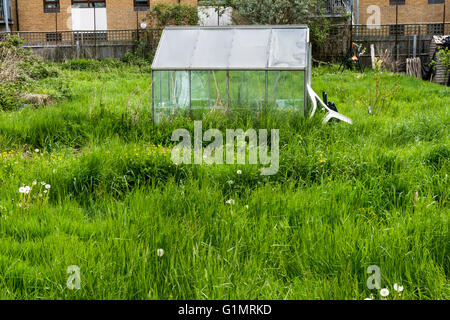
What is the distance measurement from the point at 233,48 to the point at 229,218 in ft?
18.7

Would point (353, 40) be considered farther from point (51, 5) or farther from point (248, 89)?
point (51, 5)

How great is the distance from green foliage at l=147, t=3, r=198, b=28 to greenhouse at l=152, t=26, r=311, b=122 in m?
15.3

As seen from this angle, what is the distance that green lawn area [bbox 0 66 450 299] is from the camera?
3.08 meters

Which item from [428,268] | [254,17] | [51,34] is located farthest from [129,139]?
[51,34]

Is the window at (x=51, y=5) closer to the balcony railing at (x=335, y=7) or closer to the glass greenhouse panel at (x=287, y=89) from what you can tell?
the balcony railing at (x=335, y=7)

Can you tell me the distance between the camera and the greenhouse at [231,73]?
854cm

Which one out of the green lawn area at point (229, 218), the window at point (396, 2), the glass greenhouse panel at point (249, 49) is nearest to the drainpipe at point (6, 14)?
the glass greenhouse panel at point (249, 49)

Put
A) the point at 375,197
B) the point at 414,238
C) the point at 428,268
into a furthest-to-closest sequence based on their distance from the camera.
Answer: the point at 375,197
the point at 414,238
the point at 428,268

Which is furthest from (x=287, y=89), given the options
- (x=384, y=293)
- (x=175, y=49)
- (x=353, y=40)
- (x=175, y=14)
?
(x=175, y=14)

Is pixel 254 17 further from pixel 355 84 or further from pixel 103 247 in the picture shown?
pixel 103 247

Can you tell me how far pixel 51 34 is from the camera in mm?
27172

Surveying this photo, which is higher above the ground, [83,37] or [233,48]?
[83,37]

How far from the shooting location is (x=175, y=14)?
24.0m

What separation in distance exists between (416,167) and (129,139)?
413 centimetres
